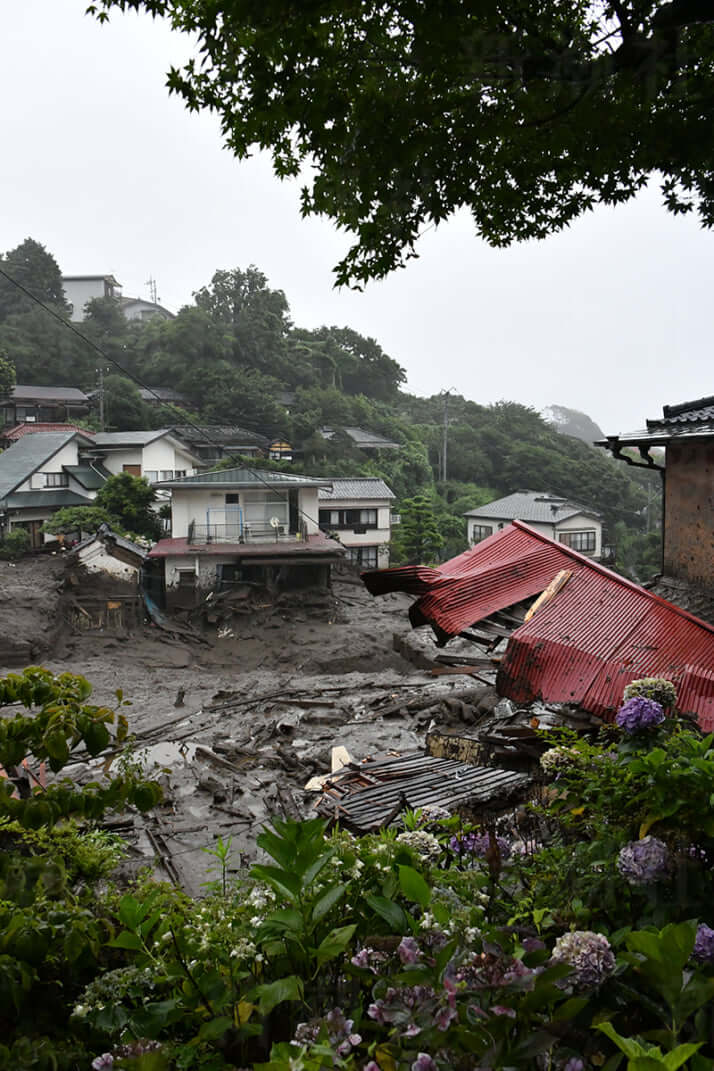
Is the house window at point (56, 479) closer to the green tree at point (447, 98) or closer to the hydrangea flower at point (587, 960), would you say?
the green tree at point (447, 98)

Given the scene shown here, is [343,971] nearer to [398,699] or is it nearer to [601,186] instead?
[601,186]

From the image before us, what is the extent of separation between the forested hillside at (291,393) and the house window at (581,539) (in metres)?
2.37

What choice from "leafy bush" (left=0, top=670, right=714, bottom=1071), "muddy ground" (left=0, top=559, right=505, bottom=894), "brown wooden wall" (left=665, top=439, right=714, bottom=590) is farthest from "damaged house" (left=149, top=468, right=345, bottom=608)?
"leafy bush" (left=0, top=670, right=714, bottom=1071)

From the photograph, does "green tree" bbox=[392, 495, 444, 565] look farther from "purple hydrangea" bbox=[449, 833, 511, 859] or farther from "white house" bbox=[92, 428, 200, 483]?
"purple hydrangea" bbox=[449, 833, 511, 859]

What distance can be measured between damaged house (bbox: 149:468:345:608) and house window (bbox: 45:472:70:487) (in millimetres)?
4754

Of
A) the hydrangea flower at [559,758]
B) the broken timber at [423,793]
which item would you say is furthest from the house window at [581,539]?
the hydrangea flower at [559,758]

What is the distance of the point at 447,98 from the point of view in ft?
9.77

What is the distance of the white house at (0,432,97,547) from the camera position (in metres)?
23.0

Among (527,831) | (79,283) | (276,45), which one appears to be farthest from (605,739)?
(79,283)

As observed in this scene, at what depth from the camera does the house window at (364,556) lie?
1087 inches

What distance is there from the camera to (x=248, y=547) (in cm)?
2302

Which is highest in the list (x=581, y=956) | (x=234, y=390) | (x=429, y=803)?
(x=234, y=390)

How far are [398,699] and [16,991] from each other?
454 inches

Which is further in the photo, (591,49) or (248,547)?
(248,547)
